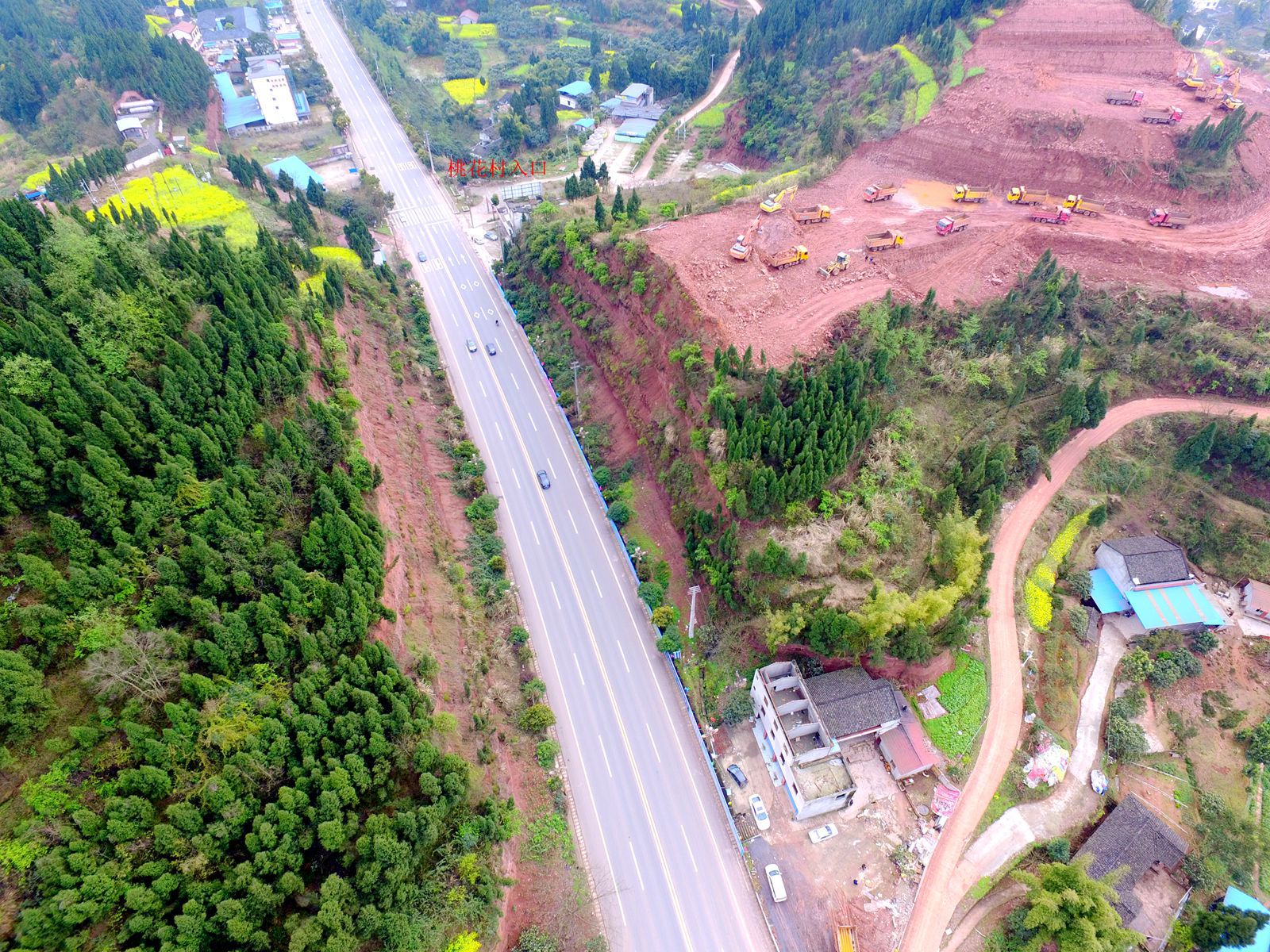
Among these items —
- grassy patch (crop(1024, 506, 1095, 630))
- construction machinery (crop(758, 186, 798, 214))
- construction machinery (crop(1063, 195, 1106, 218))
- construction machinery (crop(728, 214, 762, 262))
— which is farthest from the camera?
construction machinery (crop(1063, 195, 1106, 218))

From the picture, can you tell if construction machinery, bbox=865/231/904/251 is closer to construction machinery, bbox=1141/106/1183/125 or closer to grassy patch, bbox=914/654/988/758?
construction machinery, bbox=1141/106/1183/125

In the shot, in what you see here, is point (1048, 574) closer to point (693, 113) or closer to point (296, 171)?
point (693, 113)

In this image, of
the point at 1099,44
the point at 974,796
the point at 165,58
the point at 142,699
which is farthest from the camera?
the point at 165,58

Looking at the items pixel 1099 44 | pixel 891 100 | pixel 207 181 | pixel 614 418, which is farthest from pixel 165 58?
pixel 1099 44

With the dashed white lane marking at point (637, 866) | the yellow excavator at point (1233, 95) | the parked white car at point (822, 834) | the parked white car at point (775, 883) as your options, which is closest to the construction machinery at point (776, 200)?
the yellow excavator at point (1233, 95)

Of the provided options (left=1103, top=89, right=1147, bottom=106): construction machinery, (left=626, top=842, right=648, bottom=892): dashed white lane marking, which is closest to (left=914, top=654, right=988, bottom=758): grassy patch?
(left=626, top=842, right=648, bottom=892): dashed white lane marking

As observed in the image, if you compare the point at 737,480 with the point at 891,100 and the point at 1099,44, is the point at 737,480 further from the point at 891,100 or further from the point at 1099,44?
the point at 1099,44
